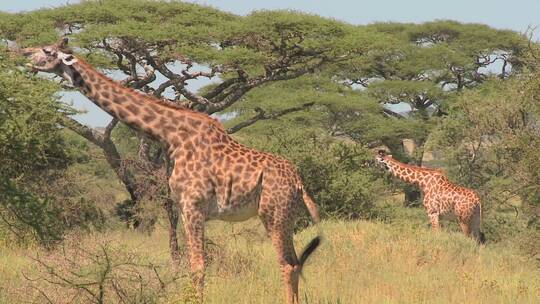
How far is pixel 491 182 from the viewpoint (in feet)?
80.5

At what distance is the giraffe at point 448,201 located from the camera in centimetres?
1648

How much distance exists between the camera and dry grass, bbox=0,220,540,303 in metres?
8.16

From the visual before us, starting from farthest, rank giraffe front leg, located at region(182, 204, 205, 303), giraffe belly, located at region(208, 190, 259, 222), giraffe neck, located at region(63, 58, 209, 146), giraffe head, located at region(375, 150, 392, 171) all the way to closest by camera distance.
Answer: giraffe head, located at region(375, 150, 392, 171)
giraffe neck, located at region(63, 58, 209, 146)
giraffe belly, located at region(208, 190, 259, 222)
giraffe front leg, located at region(182, 204, 205, 303)

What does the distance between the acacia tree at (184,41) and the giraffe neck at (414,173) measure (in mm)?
4998

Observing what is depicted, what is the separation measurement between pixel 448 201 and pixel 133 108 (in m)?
9.64

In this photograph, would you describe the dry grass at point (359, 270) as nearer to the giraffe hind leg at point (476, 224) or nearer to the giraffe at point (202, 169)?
the giraffe at point (202, 169)

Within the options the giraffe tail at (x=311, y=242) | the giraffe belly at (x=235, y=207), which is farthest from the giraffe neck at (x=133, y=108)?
the giraffe tail at (x=311, y=242)

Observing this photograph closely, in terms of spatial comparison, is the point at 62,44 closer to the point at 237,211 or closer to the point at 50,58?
the point at 50,58

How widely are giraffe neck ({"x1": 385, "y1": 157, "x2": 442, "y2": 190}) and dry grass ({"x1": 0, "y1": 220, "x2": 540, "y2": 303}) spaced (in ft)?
11.2

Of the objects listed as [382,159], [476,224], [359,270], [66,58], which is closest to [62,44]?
[66,58]

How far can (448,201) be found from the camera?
16.7m

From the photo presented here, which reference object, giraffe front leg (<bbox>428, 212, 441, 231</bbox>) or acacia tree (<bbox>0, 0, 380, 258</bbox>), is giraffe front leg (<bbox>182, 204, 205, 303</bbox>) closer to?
giraffe front leg (<bbox>428, 212, 441, 231</bbox>)

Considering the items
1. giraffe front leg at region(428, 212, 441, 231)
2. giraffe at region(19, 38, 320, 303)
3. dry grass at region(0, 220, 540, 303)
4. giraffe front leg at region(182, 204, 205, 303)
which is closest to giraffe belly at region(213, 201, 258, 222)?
giraffe at region(19, 38, 320, 303)

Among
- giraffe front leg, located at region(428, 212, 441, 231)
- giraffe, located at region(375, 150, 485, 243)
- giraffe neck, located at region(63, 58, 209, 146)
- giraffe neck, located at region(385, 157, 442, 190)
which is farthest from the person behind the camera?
giraffe neck, located at region(385, 157, 442, 190)
